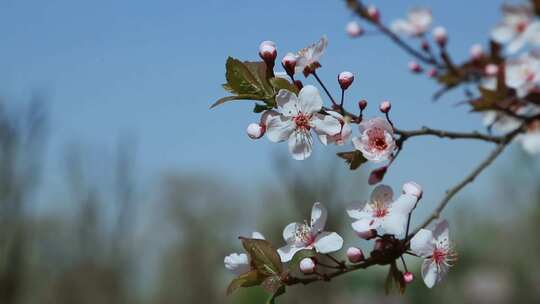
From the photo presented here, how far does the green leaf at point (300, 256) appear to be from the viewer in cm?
67

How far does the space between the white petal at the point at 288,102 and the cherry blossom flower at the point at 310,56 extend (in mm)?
72

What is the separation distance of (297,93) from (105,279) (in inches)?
366

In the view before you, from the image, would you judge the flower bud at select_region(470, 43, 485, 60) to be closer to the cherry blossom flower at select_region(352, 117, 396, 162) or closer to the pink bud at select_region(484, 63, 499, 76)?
the pink bud at select_region(484, 63, 499, 76)

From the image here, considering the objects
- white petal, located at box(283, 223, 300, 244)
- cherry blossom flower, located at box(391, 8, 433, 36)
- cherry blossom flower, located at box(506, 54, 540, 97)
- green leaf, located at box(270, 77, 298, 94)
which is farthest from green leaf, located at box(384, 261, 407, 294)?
cherry blossom flower, located at box(391, 8, 433, 36)

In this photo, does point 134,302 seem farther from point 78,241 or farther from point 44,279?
point 78,241

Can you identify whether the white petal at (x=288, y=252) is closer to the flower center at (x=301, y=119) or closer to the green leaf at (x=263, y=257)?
the green leaf at (x=263, y=257)

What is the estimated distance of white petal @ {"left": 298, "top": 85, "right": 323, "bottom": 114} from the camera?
632 millimetres

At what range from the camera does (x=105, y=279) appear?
9422 mm

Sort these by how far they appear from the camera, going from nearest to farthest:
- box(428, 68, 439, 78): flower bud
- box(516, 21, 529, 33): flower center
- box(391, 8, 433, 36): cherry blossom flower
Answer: box(516, 21, 529, 33): flower center → box(428, 68, 439, 78): flower bud → box(391, 8, 433, 36): cherry blossom flower

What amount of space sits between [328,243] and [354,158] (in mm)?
93

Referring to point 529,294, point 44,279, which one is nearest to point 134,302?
point 44,279

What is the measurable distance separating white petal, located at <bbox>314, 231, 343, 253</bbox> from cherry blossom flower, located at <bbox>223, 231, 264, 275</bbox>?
7 centimetres

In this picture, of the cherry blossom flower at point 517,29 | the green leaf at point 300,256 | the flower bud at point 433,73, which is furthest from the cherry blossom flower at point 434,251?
the flower bud at point 433,73

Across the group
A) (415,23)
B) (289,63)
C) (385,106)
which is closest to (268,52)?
(289,63)
